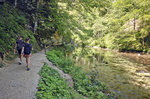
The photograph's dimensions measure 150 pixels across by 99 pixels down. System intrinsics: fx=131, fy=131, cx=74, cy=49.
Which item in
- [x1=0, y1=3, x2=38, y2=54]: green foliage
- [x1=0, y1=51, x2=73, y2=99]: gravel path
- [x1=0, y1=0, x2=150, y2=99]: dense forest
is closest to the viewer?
[x1=0, y1=51, x2=73, y2=99]: gravel path

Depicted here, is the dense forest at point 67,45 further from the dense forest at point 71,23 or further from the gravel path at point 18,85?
the gravel path at point 18,85

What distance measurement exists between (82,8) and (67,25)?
1797 millimetres

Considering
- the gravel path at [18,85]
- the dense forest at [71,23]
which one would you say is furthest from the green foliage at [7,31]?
Answer: the gravel path at [18,85]

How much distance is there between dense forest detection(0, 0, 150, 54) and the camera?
9.58m

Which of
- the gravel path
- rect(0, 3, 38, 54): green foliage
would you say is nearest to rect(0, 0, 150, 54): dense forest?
rect(0, 3, 38, 54): green foliage

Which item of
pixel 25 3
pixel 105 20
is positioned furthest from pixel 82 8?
pixel 105 20

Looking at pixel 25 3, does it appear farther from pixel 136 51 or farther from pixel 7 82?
pixel 136 51

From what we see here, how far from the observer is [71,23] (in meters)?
10.4

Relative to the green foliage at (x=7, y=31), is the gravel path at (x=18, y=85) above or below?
below

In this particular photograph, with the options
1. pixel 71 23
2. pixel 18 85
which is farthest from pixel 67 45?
pixel 18 85

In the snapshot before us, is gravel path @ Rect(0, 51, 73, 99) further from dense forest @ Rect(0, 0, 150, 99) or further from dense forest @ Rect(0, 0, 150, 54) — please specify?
dense forest @ Rect(0, 0, 150, 54)

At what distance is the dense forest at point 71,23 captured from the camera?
958cm

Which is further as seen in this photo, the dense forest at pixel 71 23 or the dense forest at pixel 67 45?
the dense forest at pixel 71 23

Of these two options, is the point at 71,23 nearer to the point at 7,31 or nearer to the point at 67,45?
the point at 7,31
